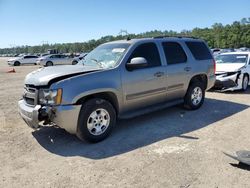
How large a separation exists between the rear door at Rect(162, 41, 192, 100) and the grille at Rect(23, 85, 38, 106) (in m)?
3.03

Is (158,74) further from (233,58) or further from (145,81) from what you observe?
(233,58)

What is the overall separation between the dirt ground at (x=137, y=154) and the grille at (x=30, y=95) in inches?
29.7

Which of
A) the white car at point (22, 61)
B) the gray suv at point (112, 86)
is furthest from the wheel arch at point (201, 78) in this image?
the white car at point (22, 61)

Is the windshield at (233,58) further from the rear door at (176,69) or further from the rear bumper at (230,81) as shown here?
the rear door at (176,69)

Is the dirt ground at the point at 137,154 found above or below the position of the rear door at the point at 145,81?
below

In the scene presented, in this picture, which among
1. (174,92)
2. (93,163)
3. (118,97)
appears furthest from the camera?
(174,92)

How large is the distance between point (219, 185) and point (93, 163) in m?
1.85

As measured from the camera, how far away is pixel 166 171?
397 cm

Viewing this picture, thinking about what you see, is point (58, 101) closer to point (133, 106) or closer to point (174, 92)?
point (133, 106)

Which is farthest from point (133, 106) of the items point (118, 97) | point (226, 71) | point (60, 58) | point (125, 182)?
point (60, 58)

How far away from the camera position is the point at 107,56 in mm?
6027

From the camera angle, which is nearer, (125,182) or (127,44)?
(125,182)

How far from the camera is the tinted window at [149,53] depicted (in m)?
6.00

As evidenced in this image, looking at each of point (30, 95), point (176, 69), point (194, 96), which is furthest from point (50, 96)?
point (194, 96)
